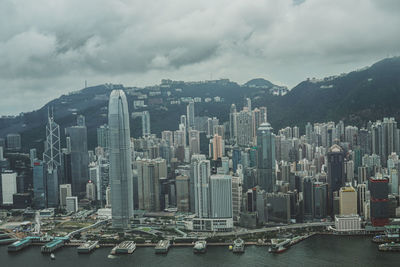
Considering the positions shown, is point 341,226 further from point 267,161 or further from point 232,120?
point 232,120

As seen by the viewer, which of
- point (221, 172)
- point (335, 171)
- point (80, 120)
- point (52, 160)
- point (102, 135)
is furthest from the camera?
point (80, 120)

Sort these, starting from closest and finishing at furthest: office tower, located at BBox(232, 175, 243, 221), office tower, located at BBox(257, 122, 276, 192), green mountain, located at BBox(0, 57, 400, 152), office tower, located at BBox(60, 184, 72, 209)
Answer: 1. office tower, located at BBox(232, 175, 243, 221)
2. office tower, located at BBox(257, 122, 276, 192)
3. office tower, located at BBox(60, 184, 72, 209)
4. green mountain, located at BBox(0, 57, 400, 152)

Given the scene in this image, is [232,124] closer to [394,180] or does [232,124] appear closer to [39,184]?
[394,180]

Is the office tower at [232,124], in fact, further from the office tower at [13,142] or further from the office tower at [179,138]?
the office tower at [13,142]

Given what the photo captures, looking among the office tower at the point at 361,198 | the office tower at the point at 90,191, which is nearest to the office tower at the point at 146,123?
the office tower at the point at 90,191

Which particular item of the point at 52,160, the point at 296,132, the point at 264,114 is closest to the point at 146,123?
the point at 52,160

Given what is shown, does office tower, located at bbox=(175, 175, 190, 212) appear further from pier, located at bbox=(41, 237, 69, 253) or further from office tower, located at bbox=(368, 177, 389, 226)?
office tower, located at bbox=(368, 177, 389, 226)

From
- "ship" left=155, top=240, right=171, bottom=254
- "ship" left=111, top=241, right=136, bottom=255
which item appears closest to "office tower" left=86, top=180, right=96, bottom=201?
"ship" left=111, top=241, right=136, bottom=255
